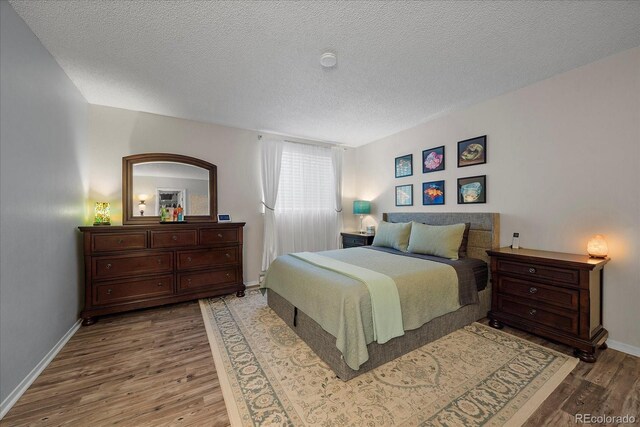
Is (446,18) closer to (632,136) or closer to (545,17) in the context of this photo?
(545,17)

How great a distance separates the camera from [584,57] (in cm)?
226

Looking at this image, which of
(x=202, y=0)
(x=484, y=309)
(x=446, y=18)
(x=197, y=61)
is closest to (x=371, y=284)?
(x=484, y=309)

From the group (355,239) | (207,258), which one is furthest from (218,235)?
(355,239)

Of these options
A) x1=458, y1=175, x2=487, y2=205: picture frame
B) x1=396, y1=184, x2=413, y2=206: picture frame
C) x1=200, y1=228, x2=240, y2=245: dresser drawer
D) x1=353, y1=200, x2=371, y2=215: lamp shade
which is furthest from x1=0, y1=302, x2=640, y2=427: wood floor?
x1=353, y1=200, x2=371, y2=215: lamp shade

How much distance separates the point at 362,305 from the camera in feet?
6.06

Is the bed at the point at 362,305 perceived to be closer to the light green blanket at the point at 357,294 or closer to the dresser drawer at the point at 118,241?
the light green blanket at the point at 357,294

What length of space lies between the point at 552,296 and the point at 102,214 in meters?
4.92

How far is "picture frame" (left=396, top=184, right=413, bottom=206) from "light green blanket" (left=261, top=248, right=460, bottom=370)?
159 centimetres

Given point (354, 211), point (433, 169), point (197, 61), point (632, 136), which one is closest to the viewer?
point (632, 136)

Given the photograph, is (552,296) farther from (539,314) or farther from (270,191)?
(270,191)

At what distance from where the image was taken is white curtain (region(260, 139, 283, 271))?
4234 mm

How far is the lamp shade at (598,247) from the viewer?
219 centimetres

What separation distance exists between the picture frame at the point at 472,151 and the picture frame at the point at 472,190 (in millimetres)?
202

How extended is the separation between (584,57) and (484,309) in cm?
261
